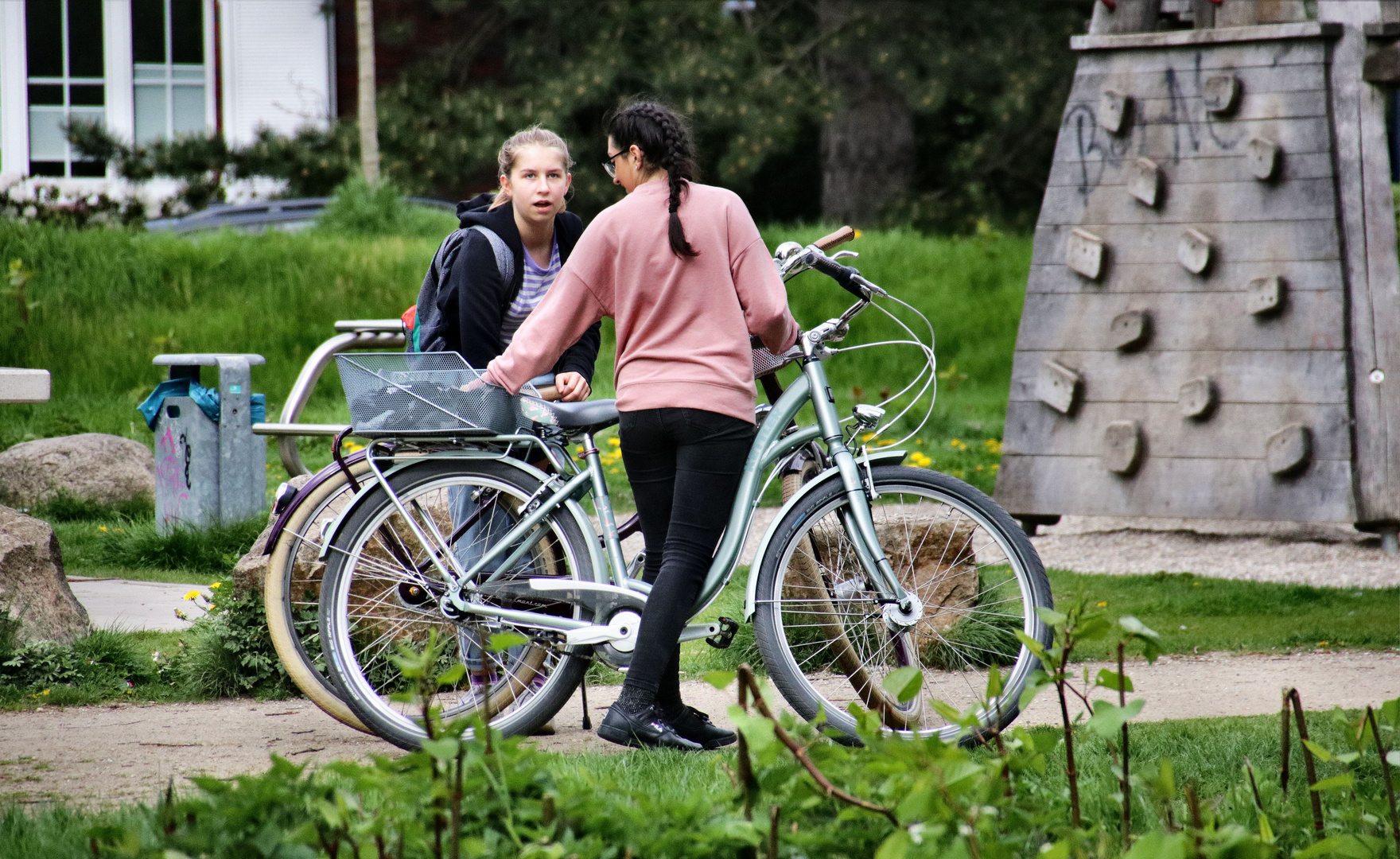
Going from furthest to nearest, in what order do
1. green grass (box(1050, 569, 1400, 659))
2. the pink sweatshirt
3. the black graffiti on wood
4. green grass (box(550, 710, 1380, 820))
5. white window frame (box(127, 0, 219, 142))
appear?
white window frame (box(127, 0, 219, 142)) < the black graffiti on wood < green grass (box(1050, 569, 1400, 659)) < the pink sweatshirt < green grass (box(550, 710, 1380, 820))

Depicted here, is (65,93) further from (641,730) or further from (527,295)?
(641,730)

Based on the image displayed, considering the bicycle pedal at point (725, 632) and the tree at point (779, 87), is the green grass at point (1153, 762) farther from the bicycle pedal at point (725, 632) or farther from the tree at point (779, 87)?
the tree at point (779, 87)

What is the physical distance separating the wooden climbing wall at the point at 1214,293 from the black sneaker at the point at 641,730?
15.2 ft

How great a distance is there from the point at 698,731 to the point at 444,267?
5.08ft

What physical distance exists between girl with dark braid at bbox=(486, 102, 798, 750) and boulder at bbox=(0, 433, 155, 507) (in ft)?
18.4

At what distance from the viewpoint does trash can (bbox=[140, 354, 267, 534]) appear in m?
7.38

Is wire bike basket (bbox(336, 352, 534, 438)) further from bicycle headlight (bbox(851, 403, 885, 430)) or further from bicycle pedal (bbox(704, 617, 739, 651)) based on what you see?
bicycle headlight (bbox(851, 403, 885, 430))

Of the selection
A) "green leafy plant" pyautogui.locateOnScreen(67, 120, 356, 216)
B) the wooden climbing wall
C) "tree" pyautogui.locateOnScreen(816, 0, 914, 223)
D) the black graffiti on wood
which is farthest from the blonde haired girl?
"tree" pyautogui.locateOnScreen(816, 0, 914, 223)

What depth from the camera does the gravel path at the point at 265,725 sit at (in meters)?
3.68

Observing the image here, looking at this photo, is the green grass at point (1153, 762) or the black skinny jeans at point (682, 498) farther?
the black skinny jeans at point (682, 498)

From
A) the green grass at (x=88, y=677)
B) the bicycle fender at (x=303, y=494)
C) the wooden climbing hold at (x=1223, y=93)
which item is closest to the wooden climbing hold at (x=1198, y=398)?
the wooden climbing hold at (x=1223, y=93)

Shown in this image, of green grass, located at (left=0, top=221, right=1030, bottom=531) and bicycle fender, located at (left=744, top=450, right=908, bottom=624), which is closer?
bicycle fender, located at (left=744, top=450, right=908, bottom=624)

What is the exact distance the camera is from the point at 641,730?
373 centimetres

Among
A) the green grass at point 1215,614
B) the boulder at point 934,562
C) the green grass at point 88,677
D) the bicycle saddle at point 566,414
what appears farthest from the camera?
the green grass at point 1215,614
